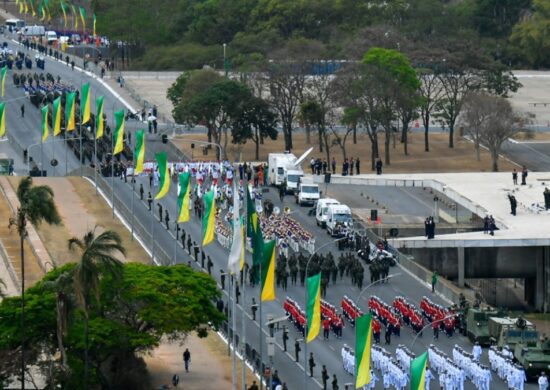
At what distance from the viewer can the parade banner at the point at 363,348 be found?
92.9 meters

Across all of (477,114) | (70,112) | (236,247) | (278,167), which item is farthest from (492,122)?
(236,247)

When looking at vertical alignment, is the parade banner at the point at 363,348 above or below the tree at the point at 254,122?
below

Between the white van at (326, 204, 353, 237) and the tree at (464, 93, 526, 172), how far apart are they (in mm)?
33199

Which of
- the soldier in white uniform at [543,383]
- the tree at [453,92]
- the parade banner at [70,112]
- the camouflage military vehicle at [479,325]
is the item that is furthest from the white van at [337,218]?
the tree at [453,92]

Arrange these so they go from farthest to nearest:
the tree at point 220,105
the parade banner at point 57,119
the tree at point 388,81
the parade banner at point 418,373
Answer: the tree at point 388,81, the tree at point 220,105, the parade banner at point 57,119, the parade banner at point 418,373

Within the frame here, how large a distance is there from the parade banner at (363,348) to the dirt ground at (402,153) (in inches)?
2945

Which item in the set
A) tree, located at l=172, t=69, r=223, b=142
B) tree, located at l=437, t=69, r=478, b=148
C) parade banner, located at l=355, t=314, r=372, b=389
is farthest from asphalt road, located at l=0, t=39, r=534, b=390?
tree, located at l=437, t=69, r=478, b=148

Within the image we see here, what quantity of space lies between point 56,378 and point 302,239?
36.3 meters

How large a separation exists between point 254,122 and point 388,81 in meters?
10.7

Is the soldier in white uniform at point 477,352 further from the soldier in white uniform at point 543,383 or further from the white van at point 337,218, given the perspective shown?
the white van at point 337,218

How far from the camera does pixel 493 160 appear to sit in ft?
561

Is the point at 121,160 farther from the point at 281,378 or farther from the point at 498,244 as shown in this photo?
the point at 281,378

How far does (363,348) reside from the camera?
9331cm

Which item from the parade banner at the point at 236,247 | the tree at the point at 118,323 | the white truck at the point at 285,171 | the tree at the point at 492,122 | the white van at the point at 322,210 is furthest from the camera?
the tree at the point at 492,122
